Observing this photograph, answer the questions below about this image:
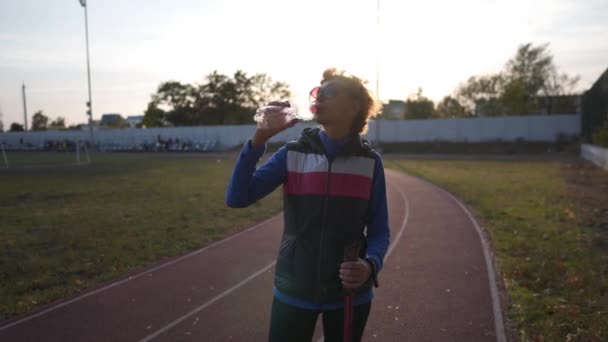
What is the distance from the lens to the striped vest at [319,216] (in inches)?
86.7

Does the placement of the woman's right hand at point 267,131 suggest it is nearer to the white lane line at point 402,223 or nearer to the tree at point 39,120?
the white lane line at point 402,223

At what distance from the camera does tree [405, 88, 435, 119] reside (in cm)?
7138

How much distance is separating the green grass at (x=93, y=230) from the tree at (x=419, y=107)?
2260 inches

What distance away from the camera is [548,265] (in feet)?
23.2

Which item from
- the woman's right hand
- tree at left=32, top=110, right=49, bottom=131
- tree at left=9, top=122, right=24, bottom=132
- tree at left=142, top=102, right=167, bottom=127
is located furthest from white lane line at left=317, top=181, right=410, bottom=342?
tree at left=32, top=110, right=49, bottom=131

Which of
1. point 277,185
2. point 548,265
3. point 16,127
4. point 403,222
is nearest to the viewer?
point 277,185

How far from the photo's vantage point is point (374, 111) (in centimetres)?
246

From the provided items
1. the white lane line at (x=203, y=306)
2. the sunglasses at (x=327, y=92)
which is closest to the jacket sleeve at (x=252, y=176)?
the sunglasses at (x=327, y=92)

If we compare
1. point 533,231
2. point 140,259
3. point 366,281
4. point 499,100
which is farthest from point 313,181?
point 499,100

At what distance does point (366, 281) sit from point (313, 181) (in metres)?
0.54

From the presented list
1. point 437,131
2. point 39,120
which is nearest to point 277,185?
point 437,131

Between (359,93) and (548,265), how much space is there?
Result: 6212 millimetres

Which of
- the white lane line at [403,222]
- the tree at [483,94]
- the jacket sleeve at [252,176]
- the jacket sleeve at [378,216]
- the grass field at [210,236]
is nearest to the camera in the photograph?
the jacket sleeve at [252,176]

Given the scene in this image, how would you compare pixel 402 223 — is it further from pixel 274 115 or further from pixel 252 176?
pixel 274 115
